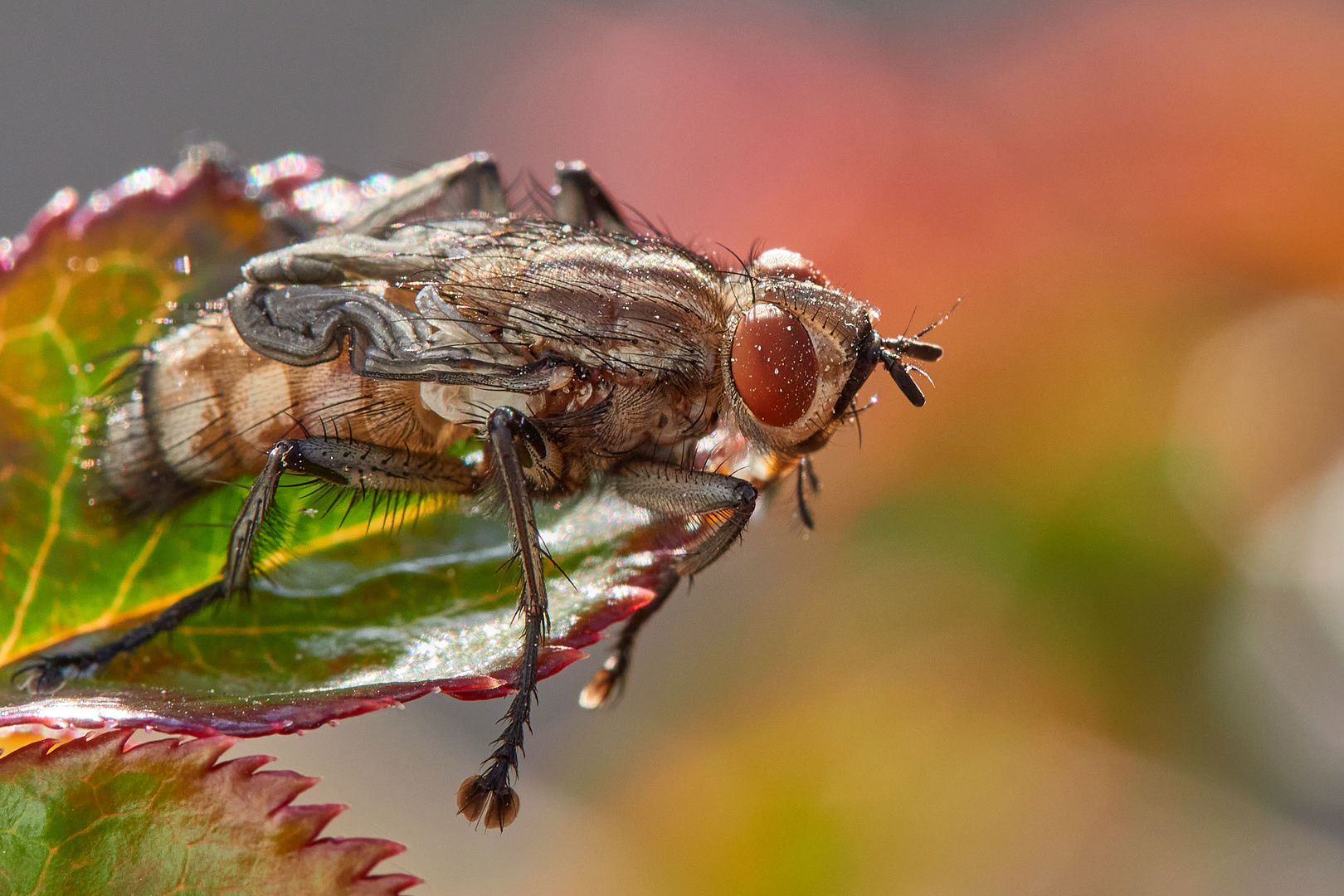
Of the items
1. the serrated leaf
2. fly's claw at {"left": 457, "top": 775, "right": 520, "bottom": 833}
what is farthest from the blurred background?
fly's claw at {"left": 457, "top": 775, "right": 520, "bottom": 833}

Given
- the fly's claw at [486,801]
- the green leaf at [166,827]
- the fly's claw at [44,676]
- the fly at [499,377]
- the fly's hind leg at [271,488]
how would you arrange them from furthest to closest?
the fly at [499,377] < the fly's claw at [486,801] < the fly's hind leg at [271,488] < the fly's claw at [44,676] < the green leaf at [166,827]

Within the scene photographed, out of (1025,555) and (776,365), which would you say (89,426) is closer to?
(776,365)

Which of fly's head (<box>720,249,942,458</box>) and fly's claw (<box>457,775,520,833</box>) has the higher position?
fly's head (<box>720,249,942,458</box>)

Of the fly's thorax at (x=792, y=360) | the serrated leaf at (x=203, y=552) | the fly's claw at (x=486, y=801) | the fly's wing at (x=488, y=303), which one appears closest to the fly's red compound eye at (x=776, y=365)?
the fly's thorax at (x=792, y=360)

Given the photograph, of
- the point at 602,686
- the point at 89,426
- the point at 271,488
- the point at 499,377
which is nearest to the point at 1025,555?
the point at 602,686

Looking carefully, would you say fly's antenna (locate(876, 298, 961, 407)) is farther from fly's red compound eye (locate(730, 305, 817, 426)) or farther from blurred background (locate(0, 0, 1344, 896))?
blurred background (locate(0, 0, 1344, 896))

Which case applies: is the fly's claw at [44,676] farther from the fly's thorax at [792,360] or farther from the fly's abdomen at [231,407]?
the fly's thorax at [792,360]

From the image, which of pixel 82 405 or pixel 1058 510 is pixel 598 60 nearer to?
pixel 1058 510

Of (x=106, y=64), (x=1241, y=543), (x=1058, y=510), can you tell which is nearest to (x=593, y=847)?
(x=1058, y=510)
